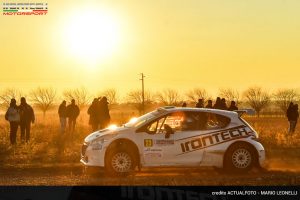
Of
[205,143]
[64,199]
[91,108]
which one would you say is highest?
[91,108]

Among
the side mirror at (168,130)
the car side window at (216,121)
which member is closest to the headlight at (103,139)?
the side mirror at (168,130)

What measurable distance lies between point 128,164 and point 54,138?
13363mm

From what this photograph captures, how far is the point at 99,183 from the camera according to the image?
1395 cm

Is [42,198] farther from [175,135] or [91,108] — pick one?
[91,108]

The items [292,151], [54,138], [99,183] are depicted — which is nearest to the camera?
[99,183]

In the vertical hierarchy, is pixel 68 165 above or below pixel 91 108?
below

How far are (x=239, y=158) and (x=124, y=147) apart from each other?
9.08 feet

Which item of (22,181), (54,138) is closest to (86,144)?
(22,181)

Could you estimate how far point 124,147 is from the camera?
15203 mm

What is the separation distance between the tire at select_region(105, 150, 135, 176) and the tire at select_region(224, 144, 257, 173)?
7.53 ft

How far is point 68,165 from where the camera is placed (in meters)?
17.9

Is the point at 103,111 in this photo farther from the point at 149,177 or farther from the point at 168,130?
the point at 149,177

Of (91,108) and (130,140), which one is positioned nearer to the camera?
(130,140)

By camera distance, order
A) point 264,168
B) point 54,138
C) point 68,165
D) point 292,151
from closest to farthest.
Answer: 1. point 264,168
2. point 68,165
3. point 292,151
4. point 54,138
